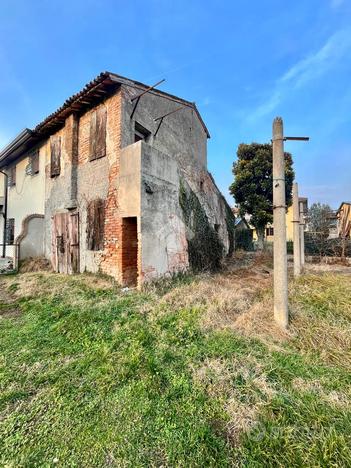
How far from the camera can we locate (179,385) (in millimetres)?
2297

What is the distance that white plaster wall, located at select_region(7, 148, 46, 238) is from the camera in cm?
914

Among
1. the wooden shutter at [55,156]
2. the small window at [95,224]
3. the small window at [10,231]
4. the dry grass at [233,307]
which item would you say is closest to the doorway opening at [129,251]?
the small window at [95,224]

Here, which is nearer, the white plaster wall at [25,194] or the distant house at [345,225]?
the white plaster wall at [25,194]

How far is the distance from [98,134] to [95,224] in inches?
109

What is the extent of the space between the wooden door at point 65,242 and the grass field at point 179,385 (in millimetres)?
2966

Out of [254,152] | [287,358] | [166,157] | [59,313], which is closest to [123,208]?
[166,157]

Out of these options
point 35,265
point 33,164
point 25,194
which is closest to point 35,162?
point 33,164

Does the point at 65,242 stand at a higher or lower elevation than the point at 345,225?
lower

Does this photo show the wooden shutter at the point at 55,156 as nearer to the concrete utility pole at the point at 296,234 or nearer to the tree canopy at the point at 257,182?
the concrete utility pole at the point at 296,234

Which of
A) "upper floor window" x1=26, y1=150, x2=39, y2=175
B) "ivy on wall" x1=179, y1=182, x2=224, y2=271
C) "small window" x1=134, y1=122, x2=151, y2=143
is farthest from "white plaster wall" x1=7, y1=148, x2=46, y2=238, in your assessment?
"ivy on wall" x1=179, y1=182, x2=224, y2=271

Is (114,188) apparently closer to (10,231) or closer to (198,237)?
(198,237)

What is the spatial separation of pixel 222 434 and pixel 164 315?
2.26m

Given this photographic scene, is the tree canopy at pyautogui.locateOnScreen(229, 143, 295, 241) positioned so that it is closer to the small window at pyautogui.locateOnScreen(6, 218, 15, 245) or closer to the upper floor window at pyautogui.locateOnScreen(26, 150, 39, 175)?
the upper floor window at pyautogui.locateOnScreen(26, 150, 39, 175)

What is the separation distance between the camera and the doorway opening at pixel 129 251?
5.84 m
